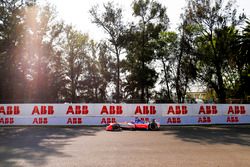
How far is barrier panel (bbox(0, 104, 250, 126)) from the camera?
22.2m

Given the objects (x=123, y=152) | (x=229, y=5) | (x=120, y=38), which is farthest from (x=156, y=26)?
(x=123, y=152)

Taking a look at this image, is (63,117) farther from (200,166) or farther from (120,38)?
(120,38)

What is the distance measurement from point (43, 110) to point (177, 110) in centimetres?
1078

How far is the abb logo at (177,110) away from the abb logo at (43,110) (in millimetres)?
9465

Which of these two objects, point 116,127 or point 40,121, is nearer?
point 116,127

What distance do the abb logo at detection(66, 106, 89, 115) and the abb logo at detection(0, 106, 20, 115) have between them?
155 inches

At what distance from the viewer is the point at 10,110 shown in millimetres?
22156

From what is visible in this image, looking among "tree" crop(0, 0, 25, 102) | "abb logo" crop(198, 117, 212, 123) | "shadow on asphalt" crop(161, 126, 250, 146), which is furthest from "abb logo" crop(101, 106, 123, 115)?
"tree" crop(0, 0, 25, 102)

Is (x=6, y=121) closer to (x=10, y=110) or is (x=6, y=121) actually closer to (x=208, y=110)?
(x=10, y=110)

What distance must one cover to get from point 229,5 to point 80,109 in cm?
2147

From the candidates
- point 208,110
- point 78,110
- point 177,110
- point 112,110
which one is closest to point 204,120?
point 208,110

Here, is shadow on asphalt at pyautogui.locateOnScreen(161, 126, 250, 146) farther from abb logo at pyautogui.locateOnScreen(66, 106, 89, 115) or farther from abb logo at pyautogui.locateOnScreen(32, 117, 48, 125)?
abb logo at pyautogui.locateOnScreen(32, 117, 48, 125)

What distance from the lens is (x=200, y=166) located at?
8.00 metres

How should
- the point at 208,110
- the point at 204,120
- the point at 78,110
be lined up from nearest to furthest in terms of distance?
1. the point at 78,110
2. the point at 204,120
3. the point at 208,110
